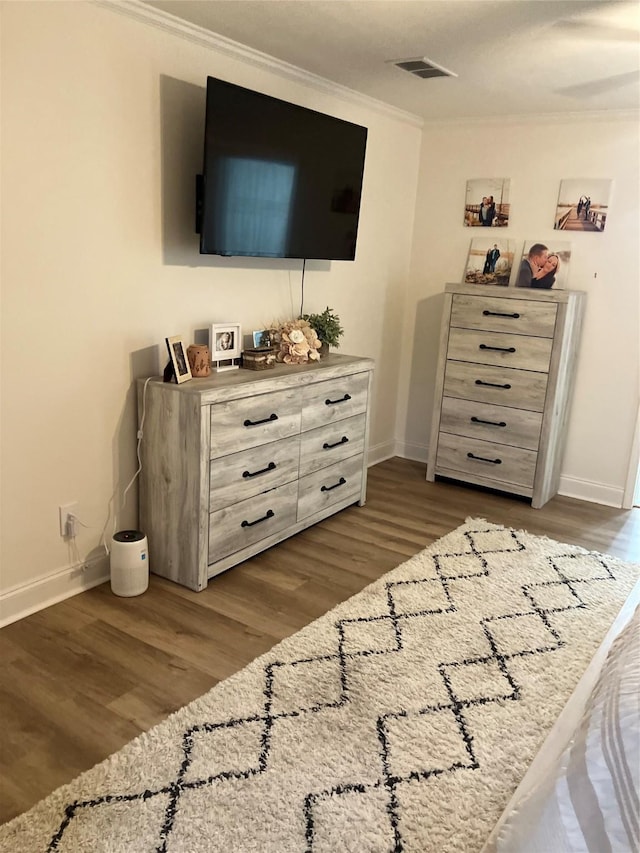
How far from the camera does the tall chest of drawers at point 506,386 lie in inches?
154

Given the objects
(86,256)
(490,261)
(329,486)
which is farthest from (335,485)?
(490,261)

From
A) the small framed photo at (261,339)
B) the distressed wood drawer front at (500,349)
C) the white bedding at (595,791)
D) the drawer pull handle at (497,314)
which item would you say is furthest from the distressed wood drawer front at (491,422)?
the white bedding at (595,791)

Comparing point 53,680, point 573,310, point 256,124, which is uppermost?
point 256,124

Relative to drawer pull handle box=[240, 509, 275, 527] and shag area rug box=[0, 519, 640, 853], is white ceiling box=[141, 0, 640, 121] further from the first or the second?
shag area rug box=[0, 519, 640, 853]

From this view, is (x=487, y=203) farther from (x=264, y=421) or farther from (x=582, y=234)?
(x=264, y=421)

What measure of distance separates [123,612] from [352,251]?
2.26 m

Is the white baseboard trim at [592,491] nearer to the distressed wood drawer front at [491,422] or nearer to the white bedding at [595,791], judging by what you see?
the distressed wood drawer front at [491,422]

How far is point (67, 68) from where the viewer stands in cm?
243

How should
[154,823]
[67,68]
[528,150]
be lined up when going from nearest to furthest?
[154,823] → [67,68] → [528,150]

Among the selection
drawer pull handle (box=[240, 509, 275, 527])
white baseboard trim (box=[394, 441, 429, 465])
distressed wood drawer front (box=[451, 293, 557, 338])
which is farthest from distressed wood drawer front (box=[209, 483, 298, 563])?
white baseboard trim (box=[394, 441, 429, 465])

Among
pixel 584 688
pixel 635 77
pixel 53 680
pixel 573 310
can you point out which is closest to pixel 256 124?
pixel 635 77

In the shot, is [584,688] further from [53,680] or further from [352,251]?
[352,251]

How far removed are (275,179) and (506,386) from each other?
6.01 feet

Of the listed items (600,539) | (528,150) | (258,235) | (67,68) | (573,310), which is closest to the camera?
(67,68)
